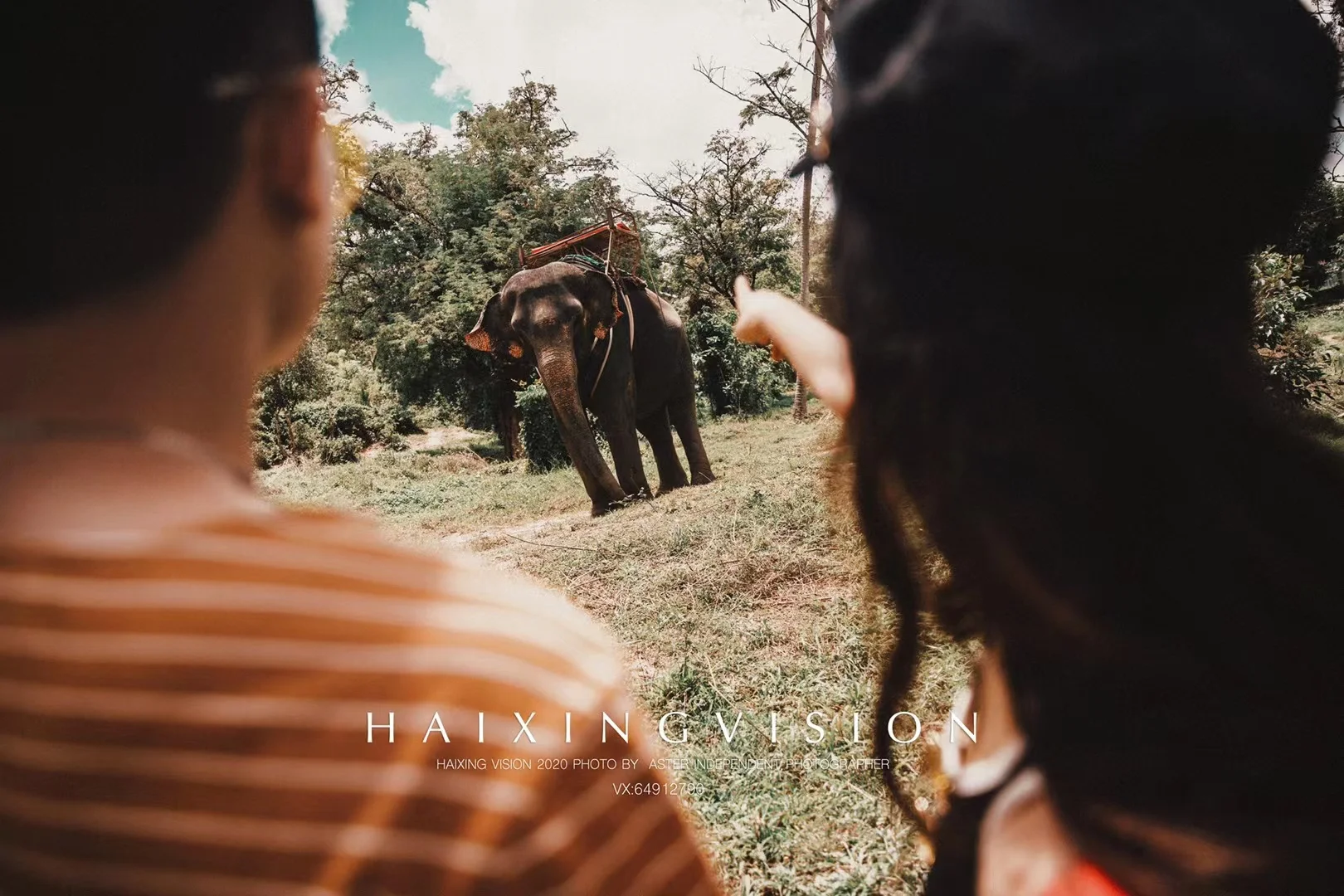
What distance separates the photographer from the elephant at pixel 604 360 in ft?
25.3

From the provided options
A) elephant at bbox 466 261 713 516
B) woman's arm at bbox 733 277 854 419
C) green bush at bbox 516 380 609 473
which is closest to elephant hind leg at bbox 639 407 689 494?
elephant at bbox 466 261 713 516

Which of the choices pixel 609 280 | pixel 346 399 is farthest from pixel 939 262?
pixel 346 399

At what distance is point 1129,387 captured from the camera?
0.74 meters

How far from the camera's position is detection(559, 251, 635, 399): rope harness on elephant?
8484mm

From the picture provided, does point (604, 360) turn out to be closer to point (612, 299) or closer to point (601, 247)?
point (612, 299)

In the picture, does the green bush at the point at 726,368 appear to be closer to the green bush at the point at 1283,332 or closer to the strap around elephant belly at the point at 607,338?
the strap around elephant belly at the point at 607,338

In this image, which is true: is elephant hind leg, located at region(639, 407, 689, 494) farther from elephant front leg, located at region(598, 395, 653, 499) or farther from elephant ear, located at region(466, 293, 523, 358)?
elephant ear, located at region(466, 293, 523, 358)

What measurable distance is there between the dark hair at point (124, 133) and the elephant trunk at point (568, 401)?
271 inches

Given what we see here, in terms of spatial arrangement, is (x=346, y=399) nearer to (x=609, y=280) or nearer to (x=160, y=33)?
(x=609, y=280)

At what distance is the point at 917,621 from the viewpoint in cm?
124

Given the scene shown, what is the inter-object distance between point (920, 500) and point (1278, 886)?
491 mm

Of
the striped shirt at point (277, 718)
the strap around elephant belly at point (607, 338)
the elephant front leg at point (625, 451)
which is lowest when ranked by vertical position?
the striped shirt at point (277, 718)

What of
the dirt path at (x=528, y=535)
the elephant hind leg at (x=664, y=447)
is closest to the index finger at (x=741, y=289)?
the dirt path at (x=528, y=535)

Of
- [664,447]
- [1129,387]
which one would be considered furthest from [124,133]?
[664,447]
